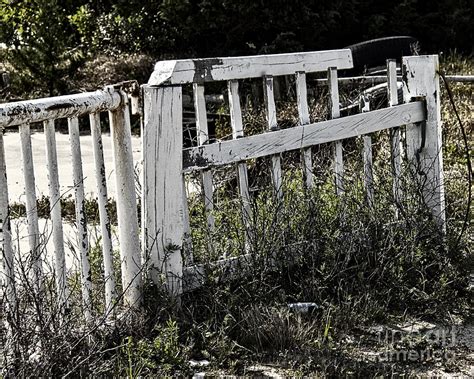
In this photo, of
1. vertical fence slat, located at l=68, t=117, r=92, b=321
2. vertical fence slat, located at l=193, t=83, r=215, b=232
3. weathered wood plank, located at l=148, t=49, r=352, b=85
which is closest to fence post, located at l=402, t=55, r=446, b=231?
weathered wood plank, located at l=148, t=49, r=352, b=85

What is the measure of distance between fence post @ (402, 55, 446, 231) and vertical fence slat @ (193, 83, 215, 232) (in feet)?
4.74

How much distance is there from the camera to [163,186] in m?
3.86

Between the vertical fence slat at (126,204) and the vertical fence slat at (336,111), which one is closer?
the vertical fence slat at (126,204)

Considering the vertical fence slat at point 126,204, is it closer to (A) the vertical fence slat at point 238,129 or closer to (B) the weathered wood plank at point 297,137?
(B) the weathered wood plank at point 297,137

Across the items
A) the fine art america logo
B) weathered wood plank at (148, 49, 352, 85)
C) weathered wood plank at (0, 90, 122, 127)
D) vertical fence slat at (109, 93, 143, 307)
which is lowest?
the fine art america logo

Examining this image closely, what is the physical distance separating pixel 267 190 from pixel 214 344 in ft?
Result: 3.41

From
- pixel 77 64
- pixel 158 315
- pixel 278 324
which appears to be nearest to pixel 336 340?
pixel 278 324

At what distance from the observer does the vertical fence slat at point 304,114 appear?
4.38 metres

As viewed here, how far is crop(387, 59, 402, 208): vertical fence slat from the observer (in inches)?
188

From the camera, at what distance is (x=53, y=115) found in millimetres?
3377

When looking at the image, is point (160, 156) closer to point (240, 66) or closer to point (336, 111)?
point (240, 66)

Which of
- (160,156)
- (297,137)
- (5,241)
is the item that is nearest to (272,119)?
(297,137)

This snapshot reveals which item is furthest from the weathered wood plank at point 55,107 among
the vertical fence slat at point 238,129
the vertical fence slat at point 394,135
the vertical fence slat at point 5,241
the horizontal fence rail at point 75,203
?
the vertical fence slat at point 394,135

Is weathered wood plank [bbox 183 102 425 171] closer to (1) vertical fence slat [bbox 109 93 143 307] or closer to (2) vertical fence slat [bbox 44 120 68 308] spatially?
(1) vertical fence slat [bbox 109 93 143 307]
